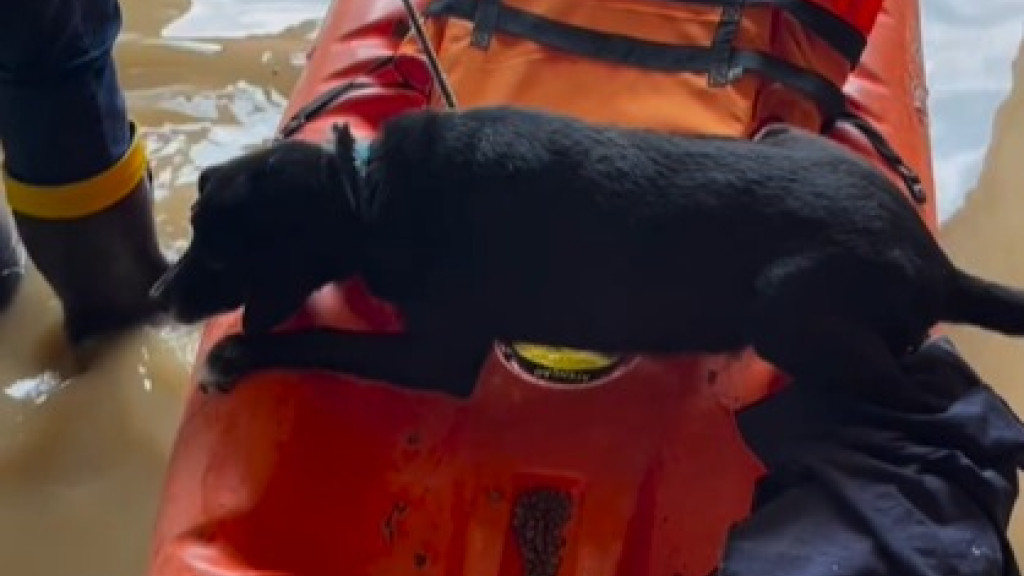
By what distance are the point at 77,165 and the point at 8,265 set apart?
0.85 feet

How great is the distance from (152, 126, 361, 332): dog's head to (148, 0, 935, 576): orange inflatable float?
0.05m

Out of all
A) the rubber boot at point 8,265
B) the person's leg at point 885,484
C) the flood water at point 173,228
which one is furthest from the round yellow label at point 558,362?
the rubber boot at point 8,265

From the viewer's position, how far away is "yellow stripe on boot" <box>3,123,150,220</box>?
1.58 metres

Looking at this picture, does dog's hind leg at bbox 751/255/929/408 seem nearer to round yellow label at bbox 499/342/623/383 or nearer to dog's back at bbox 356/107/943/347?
dog's back at bbox 356/107/943/347

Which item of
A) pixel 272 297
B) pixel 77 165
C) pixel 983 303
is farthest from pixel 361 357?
pixel 983 303

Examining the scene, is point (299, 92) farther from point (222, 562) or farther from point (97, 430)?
point (222, 562)

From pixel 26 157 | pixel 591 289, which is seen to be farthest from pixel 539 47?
pixel 26 157

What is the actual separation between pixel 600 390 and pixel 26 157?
0.55 meters

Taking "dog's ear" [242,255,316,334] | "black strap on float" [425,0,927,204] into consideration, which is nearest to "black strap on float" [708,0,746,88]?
"black strap on float" [425,0,927,204]

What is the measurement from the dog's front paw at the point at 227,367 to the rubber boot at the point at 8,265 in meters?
0.44

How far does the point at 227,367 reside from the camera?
1.42 m

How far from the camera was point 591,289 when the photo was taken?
136 centimetres

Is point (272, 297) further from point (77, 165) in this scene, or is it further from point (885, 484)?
point (885, 484)

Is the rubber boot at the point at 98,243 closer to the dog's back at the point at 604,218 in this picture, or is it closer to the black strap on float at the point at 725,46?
the dog's back at the point at 604,218
